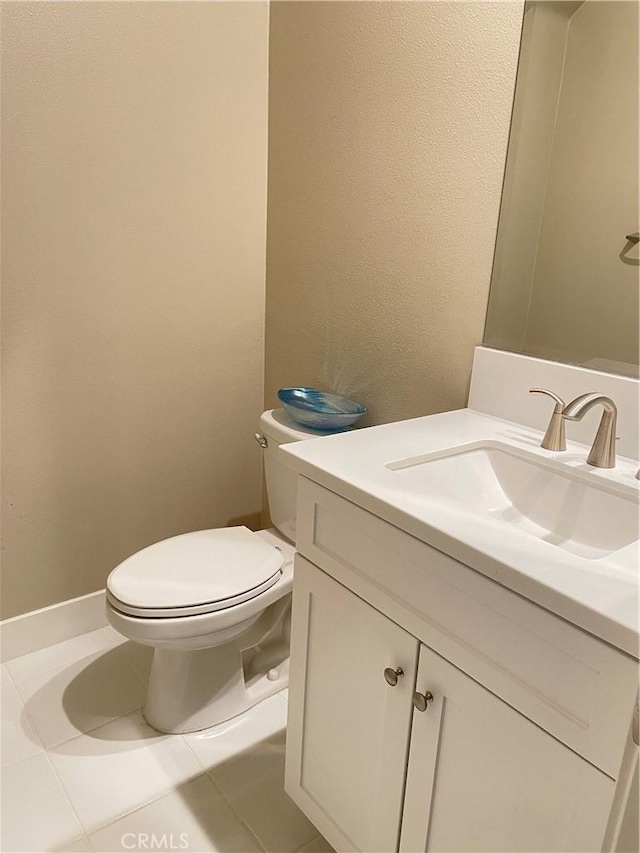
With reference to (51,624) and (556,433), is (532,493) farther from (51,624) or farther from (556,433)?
(51,624)

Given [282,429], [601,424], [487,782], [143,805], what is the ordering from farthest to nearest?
[282,429] → [143,805] → [601,424] → [487,782]

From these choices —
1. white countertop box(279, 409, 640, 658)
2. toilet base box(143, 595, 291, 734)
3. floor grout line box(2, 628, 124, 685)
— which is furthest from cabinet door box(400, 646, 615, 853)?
floor grout line box(2, 628, 124, 685)

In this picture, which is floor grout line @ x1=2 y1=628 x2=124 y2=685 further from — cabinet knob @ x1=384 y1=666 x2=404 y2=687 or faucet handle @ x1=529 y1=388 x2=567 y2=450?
faucet handle @ x1=529 y1=388 x2=567 y2=450

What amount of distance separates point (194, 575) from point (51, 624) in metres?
0.67

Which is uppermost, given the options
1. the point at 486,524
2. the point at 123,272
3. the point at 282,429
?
the point at 123,272

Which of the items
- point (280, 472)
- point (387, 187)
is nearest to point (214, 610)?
point (280, 472)

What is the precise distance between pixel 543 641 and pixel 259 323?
1463 millimetres

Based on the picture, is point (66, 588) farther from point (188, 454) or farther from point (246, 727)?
point (246, 727)

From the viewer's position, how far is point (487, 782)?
33.3 inches

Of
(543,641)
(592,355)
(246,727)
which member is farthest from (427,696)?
(246,727)

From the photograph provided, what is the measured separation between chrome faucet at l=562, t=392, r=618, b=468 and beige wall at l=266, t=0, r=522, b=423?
37cm

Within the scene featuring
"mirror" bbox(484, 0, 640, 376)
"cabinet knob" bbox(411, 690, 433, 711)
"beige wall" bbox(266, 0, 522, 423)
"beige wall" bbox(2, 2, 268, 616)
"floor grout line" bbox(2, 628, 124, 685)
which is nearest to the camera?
"cabinet knob" bbox(411, 690, 433, 711)

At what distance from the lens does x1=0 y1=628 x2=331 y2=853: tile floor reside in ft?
4.33

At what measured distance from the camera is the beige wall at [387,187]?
132 cm
